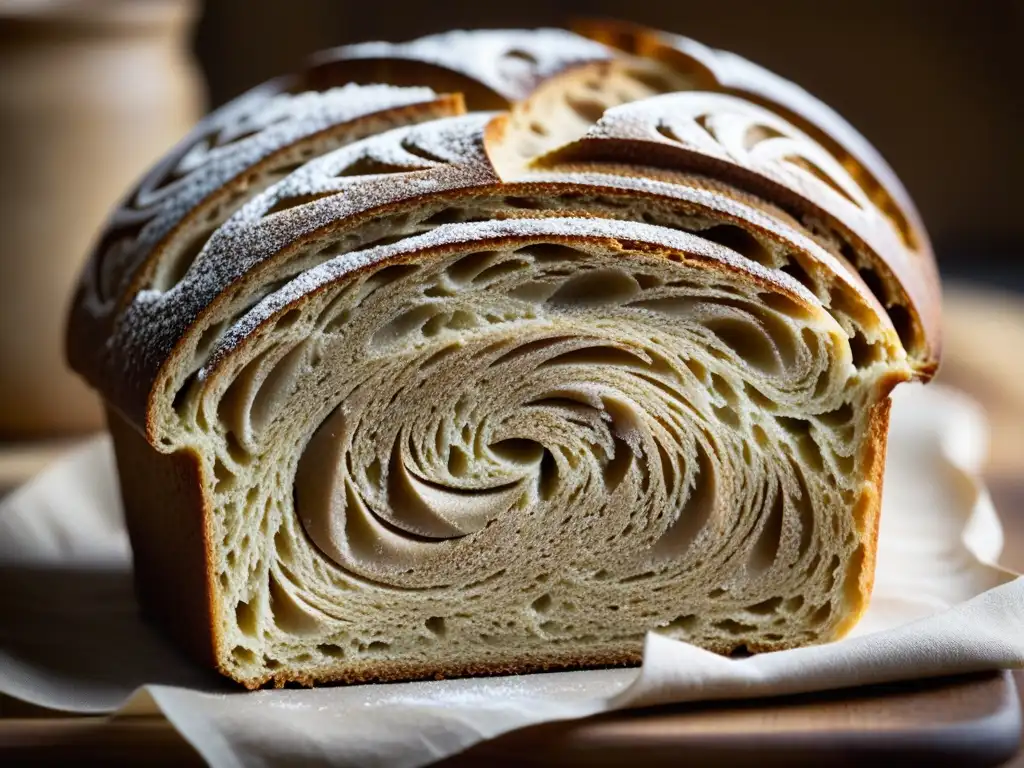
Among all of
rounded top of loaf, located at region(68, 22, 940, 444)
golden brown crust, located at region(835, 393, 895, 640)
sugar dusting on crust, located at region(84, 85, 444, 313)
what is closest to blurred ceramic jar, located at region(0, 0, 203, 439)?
rounded top of loaf, located at region(68, 22, 940, 444)

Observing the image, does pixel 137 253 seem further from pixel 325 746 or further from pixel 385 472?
pixel 325 746

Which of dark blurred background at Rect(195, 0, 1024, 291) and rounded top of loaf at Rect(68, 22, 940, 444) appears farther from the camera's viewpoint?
dark blurred background at Rect(195, 0, 1024, 291)

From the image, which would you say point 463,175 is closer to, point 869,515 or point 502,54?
point 502,54

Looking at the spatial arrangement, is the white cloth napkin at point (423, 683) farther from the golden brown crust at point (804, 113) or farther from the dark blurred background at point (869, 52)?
the dark blurred background at point (869, 52)

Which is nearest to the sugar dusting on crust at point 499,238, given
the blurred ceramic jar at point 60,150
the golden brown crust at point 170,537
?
the golden brown crust at point 170,537

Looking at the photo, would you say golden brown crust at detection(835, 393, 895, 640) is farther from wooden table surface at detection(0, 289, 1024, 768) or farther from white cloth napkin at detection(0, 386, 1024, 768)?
wooden table surface at detection(0, 289, 1024, 768)

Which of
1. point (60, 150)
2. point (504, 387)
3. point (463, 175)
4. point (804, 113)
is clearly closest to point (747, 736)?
point (504, 387)
